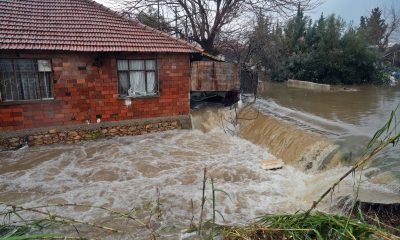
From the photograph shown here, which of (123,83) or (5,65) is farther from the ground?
(5,65)

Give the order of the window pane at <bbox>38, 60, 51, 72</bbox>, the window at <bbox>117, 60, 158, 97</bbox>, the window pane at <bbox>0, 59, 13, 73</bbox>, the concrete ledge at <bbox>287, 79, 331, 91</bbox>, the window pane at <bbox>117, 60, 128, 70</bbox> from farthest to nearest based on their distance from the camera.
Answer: the concrete ledge at <bbox>287, 79, 331, 91</bbox>, the window at <bbox>117, 60, 158, 97</bbox>, the window pane at <bbox>117, 60, 128, 70</bbox>, the window pane at <bbox>38, 60, 51, 72</bbox>, the window pane at <bbox>0, 59, 13, 73</bbox>

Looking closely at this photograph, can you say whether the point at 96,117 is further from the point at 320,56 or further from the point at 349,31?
the point at 349,31

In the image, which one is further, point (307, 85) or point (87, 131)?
point (307, 85)

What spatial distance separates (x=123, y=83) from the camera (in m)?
10.8

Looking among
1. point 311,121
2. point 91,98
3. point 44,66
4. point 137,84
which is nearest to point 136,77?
point 137,84

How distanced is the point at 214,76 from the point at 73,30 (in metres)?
5.50

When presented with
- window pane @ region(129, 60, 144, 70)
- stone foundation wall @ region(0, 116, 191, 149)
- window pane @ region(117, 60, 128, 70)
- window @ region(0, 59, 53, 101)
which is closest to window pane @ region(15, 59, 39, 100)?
window @ region(0, 59, 53, 101)

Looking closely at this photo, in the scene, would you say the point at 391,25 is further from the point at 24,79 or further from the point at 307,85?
the point at 24,79

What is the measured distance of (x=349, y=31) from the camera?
69.9 ft

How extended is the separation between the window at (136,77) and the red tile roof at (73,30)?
667 millimetres

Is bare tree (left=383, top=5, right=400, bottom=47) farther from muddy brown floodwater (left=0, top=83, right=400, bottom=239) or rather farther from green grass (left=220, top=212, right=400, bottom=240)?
green grass (left=220, top=212, right=400, bottom=240)

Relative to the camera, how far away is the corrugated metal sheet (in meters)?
11.8

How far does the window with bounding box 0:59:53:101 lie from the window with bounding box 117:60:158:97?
235cm

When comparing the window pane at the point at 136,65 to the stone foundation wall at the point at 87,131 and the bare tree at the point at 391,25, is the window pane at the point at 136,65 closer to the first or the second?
the stone foundation wall at the point at 87,131
